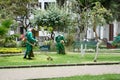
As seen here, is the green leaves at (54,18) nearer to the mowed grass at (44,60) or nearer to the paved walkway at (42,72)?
the mowed grass at (44,60)

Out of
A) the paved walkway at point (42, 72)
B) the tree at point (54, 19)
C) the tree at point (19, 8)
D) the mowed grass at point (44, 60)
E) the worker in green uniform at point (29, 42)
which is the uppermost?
the tree at point (19, 8)

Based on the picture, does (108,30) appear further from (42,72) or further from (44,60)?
(42,72)

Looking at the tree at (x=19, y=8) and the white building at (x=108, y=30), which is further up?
the tree at (x=19, y=8)

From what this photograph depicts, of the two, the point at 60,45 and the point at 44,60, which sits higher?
the point at 60,45

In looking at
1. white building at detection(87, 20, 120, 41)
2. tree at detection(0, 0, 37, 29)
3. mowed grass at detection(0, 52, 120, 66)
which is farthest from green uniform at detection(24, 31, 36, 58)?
white building at detection(87, 20, 120, 41)

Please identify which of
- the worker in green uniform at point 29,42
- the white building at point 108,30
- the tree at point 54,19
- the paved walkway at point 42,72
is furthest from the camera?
the white building at point 108,30

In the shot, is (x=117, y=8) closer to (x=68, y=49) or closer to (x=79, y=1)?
(x=79, y=1)

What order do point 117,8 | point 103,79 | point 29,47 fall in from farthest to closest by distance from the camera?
point 117,8 → point 29,47 → point 103,79

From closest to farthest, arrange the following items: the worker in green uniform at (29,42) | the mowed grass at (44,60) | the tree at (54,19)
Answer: the mowed grass at (44,60) < the worker in green uniform at (29,42) < the tree at (54,19)

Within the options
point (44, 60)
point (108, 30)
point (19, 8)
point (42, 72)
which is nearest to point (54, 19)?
point (19, 8)

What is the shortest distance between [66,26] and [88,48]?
19.8 feet

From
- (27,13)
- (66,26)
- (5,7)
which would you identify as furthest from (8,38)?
(27,13)

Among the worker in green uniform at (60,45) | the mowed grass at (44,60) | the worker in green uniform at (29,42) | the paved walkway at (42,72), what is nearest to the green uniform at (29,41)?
the worker in green uniform at (29,42)

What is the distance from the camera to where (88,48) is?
37.5m
